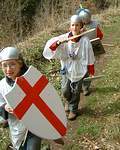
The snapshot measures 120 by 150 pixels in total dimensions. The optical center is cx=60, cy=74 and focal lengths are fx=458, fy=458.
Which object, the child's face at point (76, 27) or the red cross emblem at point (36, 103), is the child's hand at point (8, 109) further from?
the child's face at point (76, 27)

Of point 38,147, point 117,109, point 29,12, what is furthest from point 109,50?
point 29,12

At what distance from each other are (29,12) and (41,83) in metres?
15.2

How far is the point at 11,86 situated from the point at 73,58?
7.09ft

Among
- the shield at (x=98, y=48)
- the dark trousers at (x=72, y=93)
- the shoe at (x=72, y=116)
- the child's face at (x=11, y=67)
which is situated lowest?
the shield at (x=98, y=48)

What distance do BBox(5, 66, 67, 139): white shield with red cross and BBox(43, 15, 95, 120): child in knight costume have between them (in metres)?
2.03

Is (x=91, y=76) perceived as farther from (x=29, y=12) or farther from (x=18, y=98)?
(x=29, y=12)

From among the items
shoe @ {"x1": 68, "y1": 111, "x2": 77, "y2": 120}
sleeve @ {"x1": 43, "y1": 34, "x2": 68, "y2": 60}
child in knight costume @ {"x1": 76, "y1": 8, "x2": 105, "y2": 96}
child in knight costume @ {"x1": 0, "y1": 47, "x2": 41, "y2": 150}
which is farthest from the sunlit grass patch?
child in knight costume @ {"x1": 0, "y1": 47, "x2": 41, "y2": 150}

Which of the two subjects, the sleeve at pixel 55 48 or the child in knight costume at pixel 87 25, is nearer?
the sleeve at pixel 55 48

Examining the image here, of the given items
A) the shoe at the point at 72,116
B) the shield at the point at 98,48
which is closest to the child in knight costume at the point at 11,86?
the shoe at the point at 72,116

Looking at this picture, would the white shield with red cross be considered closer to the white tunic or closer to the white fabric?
the white tunic

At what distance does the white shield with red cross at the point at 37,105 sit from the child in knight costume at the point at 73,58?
203 centimetres

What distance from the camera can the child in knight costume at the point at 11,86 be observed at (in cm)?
412

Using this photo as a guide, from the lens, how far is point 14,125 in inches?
171

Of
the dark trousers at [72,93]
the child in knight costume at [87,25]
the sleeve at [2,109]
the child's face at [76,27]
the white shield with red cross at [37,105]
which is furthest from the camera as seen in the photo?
the child in knight costume at [87,25]
